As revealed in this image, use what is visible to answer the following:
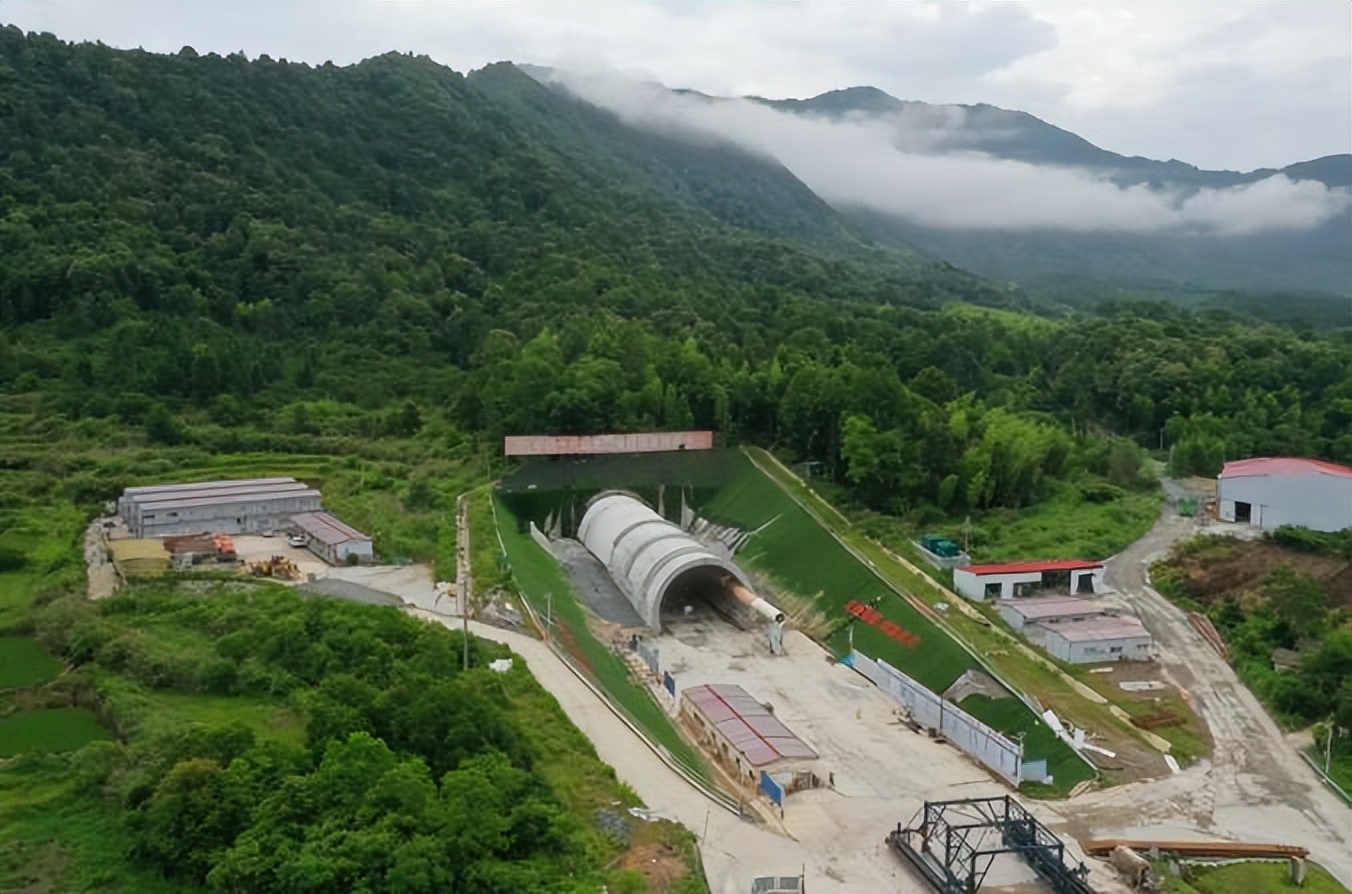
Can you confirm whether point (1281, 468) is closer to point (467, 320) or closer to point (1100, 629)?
point (1100, 629)

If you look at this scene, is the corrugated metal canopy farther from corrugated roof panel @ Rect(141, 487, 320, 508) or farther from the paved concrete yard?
corrugated roof panel @ Rect(141, 487, 320, 508)

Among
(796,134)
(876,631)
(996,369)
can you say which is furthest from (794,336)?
(796,134)

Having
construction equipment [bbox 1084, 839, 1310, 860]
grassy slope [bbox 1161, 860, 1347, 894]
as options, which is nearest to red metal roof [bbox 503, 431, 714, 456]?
construction equipment [bbox 1084, 839, 1310, 860]

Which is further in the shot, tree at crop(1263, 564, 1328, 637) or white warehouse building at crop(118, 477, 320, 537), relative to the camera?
white warehouse building at crop(118, 477, 320, 537)

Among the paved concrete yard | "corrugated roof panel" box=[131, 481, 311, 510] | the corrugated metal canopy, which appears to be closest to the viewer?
the paved concrete yard

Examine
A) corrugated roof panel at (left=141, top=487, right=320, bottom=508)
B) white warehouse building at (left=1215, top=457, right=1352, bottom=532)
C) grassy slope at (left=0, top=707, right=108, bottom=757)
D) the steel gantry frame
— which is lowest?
the steel gantry frame

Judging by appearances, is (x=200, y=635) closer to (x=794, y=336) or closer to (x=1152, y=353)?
(x=794, y=336)

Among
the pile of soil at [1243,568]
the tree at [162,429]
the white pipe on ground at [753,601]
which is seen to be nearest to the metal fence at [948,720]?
the white pipe on ground at [753,601]
